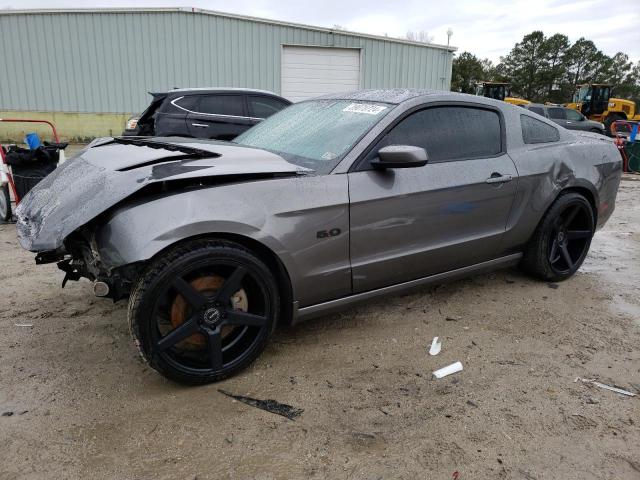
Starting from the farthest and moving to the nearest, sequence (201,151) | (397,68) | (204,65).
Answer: (397,68) < (204,65) < (201,151)

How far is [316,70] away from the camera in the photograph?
17375 mm

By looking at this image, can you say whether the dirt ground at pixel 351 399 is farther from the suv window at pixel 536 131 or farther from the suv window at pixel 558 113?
the suv window at pixel 558 113

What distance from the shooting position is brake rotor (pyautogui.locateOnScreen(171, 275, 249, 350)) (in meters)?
2.44

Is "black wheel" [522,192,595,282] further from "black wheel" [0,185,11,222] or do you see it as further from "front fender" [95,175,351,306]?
"black wheel" [0,185,11,222]

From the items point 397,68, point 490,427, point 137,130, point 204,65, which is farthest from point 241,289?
point 397,68

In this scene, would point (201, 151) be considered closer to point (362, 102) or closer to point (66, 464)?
point (362, 102)

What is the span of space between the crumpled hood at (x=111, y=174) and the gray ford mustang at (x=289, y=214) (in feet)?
0.04

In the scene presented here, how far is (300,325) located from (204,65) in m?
15.1

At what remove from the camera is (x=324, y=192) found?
263 cm

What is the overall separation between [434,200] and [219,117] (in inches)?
211

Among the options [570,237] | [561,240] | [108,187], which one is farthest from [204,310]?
[570,237]

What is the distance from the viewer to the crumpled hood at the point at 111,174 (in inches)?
88.7

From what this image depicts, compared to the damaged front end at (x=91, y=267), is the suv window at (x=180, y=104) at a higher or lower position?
higher

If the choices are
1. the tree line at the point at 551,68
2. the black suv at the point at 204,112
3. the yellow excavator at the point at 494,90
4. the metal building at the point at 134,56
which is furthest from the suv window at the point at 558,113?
the tree line at the point at 551,68
